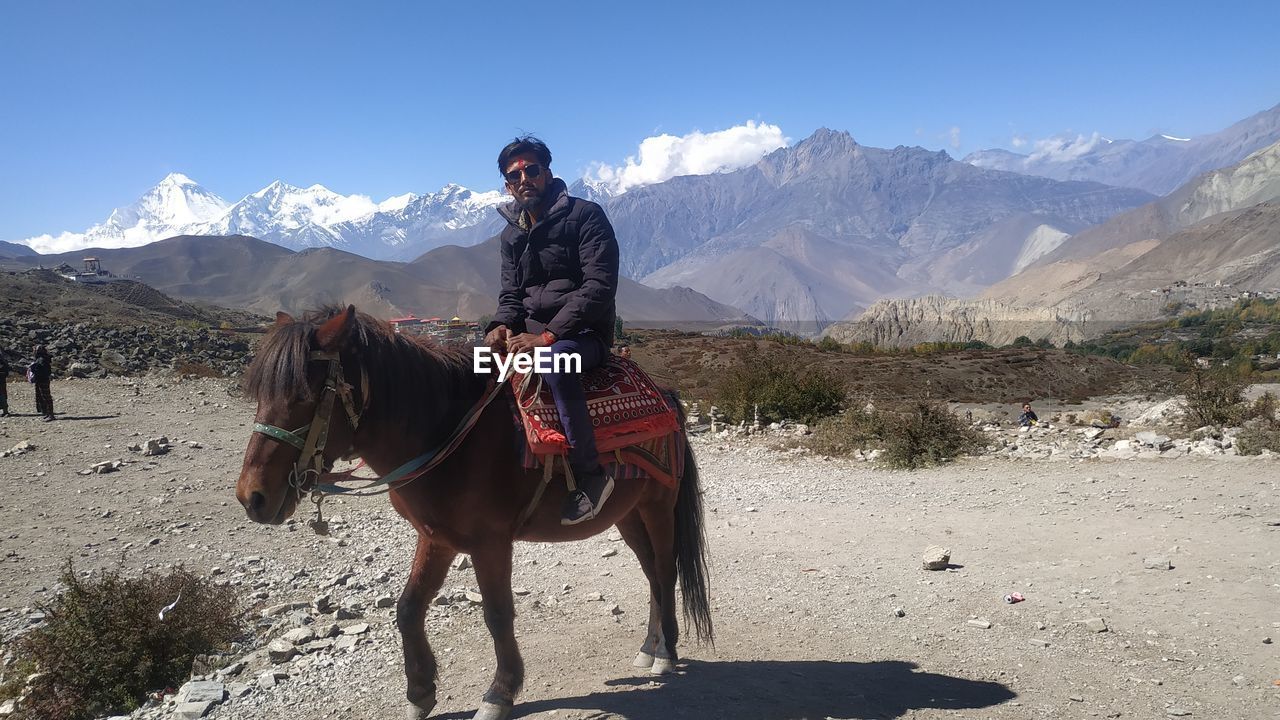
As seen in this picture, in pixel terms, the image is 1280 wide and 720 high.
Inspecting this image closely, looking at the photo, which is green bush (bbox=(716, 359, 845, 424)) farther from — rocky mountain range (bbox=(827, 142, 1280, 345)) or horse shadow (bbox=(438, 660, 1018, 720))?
rocky mountain range (bbox=(827, 142, 1280, 345))

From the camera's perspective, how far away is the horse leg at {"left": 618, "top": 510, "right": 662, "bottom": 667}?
15.9 feet

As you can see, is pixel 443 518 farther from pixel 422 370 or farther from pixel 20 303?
pixel 20 303

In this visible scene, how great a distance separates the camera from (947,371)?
3341 cm

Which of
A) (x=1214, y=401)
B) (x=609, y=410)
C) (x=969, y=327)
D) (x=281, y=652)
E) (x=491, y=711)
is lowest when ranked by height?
(x=281, y=652)

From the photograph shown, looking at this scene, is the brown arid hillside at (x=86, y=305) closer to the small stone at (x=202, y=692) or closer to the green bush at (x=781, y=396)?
the green bush at (x=781, y=396)

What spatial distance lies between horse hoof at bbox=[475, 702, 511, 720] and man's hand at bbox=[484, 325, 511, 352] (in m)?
1.86

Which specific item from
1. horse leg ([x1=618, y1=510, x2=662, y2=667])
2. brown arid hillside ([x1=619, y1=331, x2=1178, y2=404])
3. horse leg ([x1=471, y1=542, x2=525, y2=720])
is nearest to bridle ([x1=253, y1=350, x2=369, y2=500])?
horse leg ([x1=471, y1=542, x2=525, y2=720])

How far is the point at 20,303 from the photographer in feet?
123

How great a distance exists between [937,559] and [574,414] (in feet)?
14.8

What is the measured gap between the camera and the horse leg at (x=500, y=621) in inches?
145

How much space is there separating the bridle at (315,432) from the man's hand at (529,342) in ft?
3.06

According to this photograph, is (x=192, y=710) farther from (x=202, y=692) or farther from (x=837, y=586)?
(x=837, y=586)

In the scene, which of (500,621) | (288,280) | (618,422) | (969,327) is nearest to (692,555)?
(618,422)

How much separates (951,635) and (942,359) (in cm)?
3352
